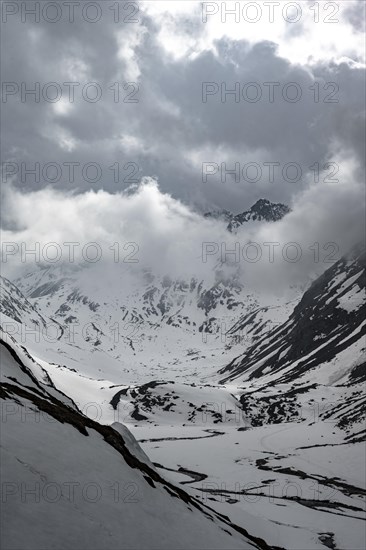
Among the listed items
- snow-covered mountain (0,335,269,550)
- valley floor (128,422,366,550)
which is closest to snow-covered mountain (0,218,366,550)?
snow-covered mountain (0,335,269,550)

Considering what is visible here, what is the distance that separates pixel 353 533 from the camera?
41.8 m

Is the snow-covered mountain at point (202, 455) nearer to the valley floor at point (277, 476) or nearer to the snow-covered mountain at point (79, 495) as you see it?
the snow-covered mountain at point (79, 495)

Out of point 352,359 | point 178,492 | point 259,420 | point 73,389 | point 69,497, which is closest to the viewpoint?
point 69,497

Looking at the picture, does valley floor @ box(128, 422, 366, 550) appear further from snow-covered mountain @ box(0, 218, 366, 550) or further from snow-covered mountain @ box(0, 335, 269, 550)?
snow-covered mountain @ box(0, 335, 269, 550)

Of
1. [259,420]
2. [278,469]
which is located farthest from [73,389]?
[278,469]

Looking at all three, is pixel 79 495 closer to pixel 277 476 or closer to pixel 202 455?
pixel 277 476

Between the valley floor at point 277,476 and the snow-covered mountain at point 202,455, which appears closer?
the snow-covered mountain at point 202,455

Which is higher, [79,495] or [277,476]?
Answer: [277,476]

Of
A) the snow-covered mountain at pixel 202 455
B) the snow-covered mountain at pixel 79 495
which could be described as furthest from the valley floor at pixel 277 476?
the snow-covered mountain at pixel 79 495

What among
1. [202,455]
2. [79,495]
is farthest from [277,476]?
[79,495]

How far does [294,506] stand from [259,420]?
102903 mm

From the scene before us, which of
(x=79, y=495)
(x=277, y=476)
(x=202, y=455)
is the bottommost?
(x=79, y=495)

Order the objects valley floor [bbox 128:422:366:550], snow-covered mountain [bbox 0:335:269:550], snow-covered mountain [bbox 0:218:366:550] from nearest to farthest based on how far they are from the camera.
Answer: snow-covered mountain [bbox 0:335:269:550]
snow-covered mountain [bbox 0:218:366:550]
valley floor [bbox 128:422:366:550]

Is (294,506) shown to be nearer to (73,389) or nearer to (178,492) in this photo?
(178,492)
